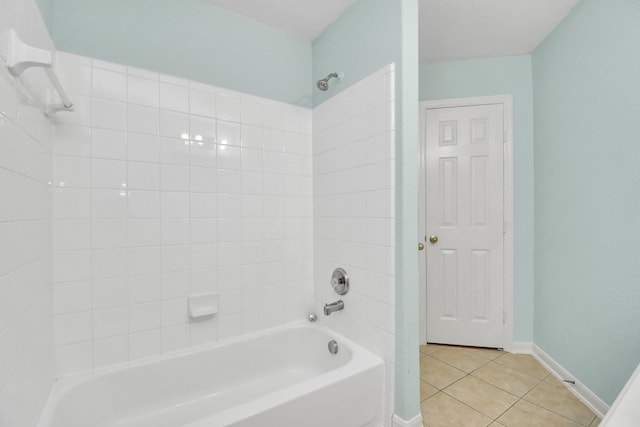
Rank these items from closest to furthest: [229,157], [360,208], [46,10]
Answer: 1. [46,10]
2. [360,208]
3. [229,157]

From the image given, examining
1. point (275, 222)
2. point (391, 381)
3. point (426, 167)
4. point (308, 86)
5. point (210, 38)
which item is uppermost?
point (210, 38)

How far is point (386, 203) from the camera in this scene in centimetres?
144

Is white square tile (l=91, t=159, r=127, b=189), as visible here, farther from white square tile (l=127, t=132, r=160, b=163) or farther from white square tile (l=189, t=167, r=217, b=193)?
white square tile (l=189, t=167, r=217, b=193)

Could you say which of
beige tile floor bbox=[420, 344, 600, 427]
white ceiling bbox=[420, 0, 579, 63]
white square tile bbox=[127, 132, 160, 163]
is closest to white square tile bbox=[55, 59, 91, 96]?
A: white square tile bbox=[127, 132, 160, 163]

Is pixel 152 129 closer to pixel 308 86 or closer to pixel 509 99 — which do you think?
pixel 308 86

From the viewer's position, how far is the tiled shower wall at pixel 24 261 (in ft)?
2.65

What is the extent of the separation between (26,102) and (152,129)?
0.52 metres

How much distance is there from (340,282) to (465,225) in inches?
52.3

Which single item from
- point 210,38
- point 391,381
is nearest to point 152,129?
point 210,38

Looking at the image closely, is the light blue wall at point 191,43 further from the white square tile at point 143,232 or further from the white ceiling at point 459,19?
the white square tile at point 143,232

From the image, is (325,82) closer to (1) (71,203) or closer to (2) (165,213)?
(2) (165,213)

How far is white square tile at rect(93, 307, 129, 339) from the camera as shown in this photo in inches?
54.0

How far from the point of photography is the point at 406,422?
1.38m

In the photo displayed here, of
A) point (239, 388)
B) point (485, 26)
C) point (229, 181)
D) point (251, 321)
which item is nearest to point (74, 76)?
point (229, 181)
